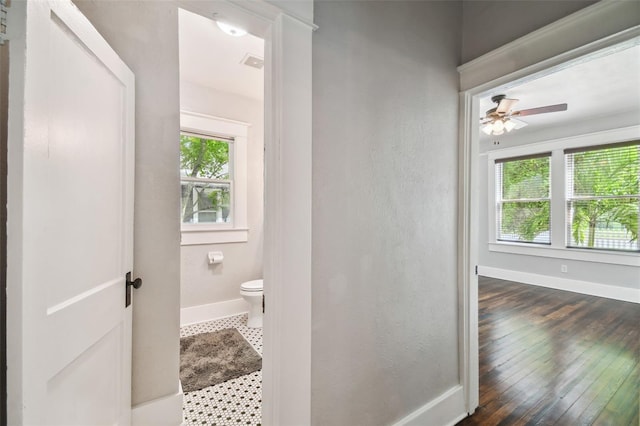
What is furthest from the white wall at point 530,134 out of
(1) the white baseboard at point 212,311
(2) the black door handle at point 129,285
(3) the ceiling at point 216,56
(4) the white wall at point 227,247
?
(1) the white baseboard at point 212,311

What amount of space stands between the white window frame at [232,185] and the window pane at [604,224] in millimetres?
5240

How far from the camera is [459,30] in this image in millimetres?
1764

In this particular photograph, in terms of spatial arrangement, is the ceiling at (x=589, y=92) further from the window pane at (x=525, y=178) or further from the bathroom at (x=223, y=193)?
the bathroom at (x=223, y=193)

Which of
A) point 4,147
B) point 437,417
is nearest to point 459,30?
point 4,147

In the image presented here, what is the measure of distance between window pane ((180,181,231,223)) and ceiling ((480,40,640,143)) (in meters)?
2.89

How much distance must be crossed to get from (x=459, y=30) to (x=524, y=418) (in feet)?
8.20

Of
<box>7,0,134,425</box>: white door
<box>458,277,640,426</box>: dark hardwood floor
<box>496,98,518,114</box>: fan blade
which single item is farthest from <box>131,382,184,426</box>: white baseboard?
<box>496,98,518,114</box>: fan blade

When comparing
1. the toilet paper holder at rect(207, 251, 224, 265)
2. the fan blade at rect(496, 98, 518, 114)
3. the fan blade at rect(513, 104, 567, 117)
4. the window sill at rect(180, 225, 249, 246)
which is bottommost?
the toilet paper holder at rect(207, 251, 224, 265)

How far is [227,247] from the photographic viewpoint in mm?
3342

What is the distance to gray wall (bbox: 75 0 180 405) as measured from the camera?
1509mm

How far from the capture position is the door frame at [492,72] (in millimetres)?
1201

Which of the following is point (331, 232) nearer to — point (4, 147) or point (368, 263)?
point (368, 263)

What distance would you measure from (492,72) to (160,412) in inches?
106

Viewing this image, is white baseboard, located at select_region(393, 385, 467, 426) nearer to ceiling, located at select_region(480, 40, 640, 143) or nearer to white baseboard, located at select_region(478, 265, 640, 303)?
ceiling, located at select_region(480, 40, 640, 143)
